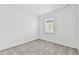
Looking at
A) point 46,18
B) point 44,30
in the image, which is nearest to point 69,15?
point 46,18

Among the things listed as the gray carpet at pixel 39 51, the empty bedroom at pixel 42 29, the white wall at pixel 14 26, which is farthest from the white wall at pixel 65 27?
the white wall at pixel 14 26

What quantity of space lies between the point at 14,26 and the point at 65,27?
2.54 metres

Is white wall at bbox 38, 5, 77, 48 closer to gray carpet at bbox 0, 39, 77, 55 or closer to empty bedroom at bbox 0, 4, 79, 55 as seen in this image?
empty bedroom at bbox 0, 4, 79, 55

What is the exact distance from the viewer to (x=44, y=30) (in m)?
4.79

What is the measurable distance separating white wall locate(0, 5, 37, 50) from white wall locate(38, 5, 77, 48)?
138cm

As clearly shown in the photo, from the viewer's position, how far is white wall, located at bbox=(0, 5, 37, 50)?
285 centimetres

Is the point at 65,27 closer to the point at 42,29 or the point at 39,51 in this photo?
the point at 39,51

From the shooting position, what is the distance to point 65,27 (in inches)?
131

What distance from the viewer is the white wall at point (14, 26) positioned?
9.37 ft

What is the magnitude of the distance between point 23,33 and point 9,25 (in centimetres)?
101

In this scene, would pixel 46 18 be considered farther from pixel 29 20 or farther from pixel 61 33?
pixel 61 33

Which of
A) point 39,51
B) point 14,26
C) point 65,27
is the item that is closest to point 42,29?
point 65,27

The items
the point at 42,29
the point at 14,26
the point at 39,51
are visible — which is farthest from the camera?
the point at 42,29

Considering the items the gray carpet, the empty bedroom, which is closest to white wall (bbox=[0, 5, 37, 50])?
the empty bedroom
